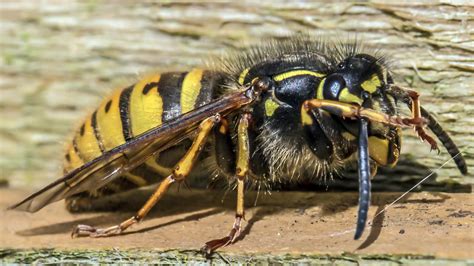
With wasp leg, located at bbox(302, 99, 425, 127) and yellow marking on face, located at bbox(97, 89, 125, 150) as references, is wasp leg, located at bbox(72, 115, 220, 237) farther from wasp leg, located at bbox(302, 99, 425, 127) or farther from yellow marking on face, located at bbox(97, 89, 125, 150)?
wasp leg, located at bbox(302, 99, 425, 127)

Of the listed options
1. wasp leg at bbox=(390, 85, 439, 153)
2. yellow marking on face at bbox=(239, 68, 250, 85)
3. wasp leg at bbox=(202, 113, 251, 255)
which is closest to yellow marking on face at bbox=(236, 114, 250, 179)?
wasp leg at bbox=(202, 113, 251, 255)

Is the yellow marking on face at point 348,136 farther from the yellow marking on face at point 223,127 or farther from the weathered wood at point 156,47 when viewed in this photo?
the weathered wood at point 156,47

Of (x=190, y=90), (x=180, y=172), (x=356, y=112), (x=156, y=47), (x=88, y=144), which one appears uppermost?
(x=156, y=47)

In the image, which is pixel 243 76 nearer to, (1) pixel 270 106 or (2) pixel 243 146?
(1) pixel 270 106

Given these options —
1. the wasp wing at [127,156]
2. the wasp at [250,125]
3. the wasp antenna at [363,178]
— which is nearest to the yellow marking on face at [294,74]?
the wasp at [250,125]

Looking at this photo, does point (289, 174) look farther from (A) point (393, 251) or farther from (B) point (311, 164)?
(A) point (393, 251)

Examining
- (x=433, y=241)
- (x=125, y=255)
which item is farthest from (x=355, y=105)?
(x=125, y=255)

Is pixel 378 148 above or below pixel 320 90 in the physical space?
below

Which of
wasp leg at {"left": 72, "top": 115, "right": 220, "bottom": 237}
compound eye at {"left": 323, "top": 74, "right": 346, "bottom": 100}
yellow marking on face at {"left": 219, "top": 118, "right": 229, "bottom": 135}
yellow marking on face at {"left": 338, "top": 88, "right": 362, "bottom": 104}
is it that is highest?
compound eye at {"left": 323, "top": 74, "right": 346, "bottom": 100}

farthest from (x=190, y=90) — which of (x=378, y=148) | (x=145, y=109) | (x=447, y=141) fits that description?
(x=447, y=141)
